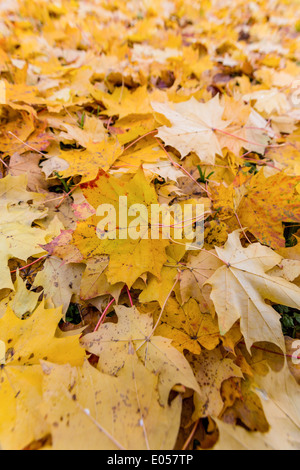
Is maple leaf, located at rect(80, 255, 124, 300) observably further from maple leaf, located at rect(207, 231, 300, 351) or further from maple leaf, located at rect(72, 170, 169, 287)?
maple leaf, located at rect(207, 231, 300, 351)

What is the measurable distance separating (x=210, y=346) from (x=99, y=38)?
96.4 inches

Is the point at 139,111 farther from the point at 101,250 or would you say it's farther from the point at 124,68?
the point at 101,250

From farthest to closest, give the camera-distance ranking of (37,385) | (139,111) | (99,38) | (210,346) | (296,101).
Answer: (99,38), (296,101), (139,111), (210,346), (37,385)

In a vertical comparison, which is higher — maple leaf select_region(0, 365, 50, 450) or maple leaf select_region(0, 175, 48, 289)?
maple leaf select_region(0, 175, 48, 289)

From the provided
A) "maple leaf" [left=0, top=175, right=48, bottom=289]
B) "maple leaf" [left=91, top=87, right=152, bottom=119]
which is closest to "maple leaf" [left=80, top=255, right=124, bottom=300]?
"maple leaf" [left=0, top=175, right=48, bottom=289]

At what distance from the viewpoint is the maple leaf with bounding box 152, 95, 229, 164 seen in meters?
1.10

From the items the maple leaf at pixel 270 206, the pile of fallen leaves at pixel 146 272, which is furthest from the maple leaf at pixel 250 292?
the maple leaf at pixel 270 206

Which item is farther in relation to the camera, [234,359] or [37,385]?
[234,359]

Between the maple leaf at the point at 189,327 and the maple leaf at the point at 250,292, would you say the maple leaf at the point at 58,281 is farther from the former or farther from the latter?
the maple leaf at the point at 250,292

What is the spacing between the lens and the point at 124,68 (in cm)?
164

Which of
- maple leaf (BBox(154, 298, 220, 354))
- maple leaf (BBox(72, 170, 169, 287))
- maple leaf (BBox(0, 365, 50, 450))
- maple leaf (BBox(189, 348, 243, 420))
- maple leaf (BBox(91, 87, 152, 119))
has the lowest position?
maple leaf (BBox(189, 348, 243, 420))

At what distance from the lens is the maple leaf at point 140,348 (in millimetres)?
659

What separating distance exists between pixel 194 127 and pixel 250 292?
79 centimetres

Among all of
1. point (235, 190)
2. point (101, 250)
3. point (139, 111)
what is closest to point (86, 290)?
point (101, 250)
